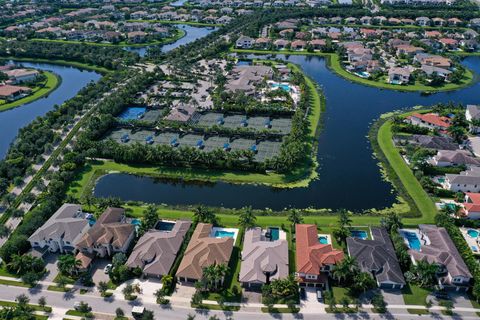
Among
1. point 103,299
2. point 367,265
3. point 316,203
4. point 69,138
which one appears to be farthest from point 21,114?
point 367,265

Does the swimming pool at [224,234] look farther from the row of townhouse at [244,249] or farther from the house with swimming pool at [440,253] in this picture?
the house with swimming pool at [440,253]

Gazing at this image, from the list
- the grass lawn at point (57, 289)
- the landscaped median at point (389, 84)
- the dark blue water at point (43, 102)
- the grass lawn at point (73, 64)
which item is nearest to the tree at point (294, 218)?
the grass lawn at point (57, 289)

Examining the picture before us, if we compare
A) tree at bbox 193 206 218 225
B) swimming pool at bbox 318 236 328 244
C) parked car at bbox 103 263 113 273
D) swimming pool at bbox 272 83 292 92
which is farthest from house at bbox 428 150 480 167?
parked car at bbox 103 263 113 273

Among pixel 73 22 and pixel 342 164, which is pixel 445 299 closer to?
pixel 342 164

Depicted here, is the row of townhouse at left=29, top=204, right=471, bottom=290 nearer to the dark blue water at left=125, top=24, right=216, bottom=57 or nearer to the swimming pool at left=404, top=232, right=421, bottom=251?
the swimming pool at left=404, top=232, right=421, bottom=251

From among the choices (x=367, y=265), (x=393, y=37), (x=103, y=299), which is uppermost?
(x=393, y=37)

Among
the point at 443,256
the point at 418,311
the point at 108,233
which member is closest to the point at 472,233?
the point at 443,256
